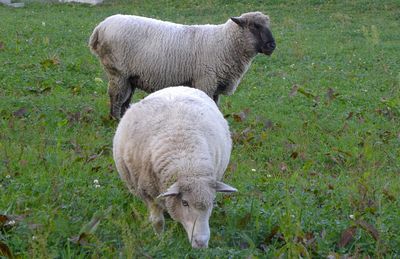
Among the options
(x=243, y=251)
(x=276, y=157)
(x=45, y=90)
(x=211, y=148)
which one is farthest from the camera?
(x=45, y=90)

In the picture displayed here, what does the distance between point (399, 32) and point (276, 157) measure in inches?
481

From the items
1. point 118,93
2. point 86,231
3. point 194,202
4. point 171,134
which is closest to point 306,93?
point 118,93

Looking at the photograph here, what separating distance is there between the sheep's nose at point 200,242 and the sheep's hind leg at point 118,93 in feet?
14.5

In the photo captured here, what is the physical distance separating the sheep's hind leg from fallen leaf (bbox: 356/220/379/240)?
14.6 ft

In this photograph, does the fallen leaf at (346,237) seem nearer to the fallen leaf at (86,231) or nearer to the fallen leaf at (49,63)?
the fallen leaf at (86,231)

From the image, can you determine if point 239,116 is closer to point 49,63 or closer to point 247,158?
point 247,158

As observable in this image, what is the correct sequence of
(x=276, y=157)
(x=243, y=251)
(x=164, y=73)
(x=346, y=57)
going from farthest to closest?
1. (x=346, y=57)
2. (x=164, y=73)
3. (x=276, y=157)
4. (x=243, y=251)

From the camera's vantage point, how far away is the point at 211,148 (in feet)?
14.8

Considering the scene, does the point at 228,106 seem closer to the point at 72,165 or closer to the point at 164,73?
the point at 164,73

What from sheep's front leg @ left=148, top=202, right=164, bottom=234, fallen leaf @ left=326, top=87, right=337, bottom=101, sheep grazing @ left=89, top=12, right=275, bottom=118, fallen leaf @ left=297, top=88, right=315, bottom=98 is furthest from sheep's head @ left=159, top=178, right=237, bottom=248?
fallen leaf @ left=326, top=87, right=337, bottom=101

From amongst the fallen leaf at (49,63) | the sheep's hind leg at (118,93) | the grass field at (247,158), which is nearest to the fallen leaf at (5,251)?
the grass field at (247,158)

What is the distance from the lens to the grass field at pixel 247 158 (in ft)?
12.9

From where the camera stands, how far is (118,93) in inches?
322

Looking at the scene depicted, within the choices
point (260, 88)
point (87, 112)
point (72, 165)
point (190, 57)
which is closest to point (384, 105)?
point (260, 88)
